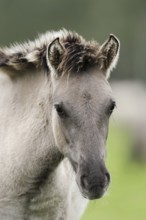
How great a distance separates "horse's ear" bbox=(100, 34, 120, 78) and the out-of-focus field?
1.34 metres

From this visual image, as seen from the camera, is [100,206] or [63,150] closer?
[63,150]

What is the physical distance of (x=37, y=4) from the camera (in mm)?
59625

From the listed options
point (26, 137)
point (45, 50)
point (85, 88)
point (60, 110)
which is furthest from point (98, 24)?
point (60, 110)

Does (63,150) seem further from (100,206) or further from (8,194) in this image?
(100,206)

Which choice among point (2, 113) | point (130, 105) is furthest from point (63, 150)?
point (130, 105)

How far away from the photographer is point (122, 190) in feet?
66.0

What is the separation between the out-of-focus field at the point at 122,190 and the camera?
15.9 meters

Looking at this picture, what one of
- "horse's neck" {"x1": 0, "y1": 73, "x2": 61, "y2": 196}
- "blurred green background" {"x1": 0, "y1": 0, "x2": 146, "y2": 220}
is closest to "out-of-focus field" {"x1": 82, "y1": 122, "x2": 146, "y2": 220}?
"horse's neck" {"x1": 0, "y1": 73, "x2": 61, "y2": 196}

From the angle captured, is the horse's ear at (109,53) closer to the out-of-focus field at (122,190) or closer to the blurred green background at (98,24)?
the out-of-focus field at (122,190)

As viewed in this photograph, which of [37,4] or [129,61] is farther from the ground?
[37,4]

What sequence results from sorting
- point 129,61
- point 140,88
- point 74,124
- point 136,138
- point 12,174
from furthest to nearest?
point 129,61 → point 140,88 → point 136,138 → point 12,174 → point 74,124

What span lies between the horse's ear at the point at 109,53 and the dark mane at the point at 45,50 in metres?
0.07

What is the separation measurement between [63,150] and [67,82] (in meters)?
0.66

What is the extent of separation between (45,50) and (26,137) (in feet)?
2.89
